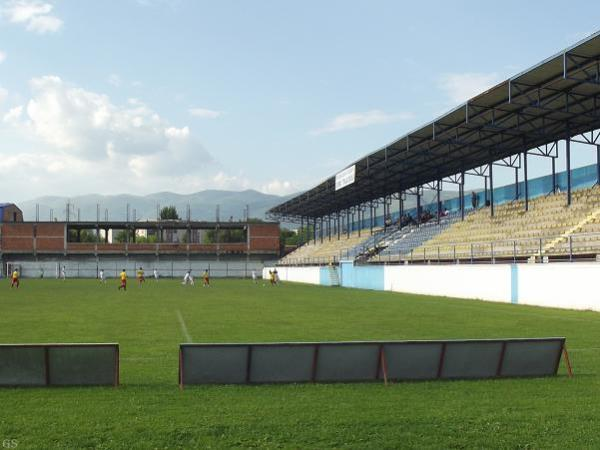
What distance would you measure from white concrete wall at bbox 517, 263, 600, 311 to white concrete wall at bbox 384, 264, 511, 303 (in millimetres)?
1669

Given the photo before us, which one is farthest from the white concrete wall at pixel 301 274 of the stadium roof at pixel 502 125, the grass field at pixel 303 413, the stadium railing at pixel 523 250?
the grass field at pixel 303 413

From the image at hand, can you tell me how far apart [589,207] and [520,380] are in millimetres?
28363

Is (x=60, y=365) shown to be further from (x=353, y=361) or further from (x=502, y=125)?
(x=502, y=125)

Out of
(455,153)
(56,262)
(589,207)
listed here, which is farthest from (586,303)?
(56,262)

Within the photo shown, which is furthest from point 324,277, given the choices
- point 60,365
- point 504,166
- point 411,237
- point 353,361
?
point 60,365

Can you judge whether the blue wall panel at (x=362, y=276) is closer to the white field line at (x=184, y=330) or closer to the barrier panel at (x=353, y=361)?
the white field line at (x=184, y=330)

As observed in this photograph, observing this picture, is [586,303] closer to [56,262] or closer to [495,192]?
[495,192]

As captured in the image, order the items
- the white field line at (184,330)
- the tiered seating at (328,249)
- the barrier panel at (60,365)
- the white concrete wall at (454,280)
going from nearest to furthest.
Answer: the barrier panel at (60,365) < the white field line at (184,330) < the white concrete wall at (454,280) < the tiered seating at (328,249)

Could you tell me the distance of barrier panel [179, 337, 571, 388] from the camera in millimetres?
10008

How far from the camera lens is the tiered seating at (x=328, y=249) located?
73.4m

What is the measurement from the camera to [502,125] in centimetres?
4225

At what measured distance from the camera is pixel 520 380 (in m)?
10.6

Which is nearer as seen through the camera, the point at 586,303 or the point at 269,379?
the point at 269,379

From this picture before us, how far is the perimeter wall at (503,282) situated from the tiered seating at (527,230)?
4.05 feet
